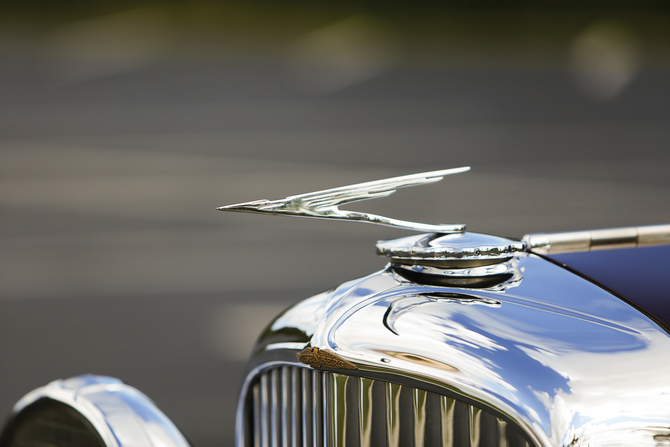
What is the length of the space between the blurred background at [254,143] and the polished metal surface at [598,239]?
395cm

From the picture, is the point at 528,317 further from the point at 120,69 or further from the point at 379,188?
the point at 120,69

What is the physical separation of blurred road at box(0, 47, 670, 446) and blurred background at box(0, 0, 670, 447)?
0.02 meters

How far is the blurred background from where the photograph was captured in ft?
17.1

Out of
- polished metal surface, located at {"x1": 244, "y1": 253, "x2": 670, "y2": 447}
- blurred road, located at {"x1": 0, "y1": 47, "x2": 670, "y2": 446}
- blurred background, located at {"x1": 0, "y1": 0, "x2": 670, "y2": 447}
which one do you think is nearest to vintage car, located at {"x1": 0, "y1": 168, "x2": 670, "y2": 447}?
polished metal surface, located at {"x1": 244, "y1": 253, "x2": 670, "y2": 447}

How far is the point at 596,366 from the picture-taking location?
2.22 ft

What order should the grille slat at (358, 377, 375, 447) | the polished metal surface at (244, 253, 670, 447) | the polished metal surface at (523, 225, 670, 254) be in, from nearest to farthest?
the polished metal surface at (244, 253, 670, 447) < the grille slat at (358, 377, 375, 447) < the polished metal surface at (523, 225, 670, 254)

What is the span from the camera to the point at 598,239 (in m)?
1.00

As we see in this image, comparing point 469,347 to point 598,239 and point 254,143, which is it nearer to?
A: point 598,239

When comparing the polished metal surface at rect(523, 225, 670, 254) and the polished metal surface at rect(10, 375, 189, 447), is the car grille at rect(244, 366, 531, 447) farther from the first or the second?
the polished metal surface at rect(523, 225, 670, 254)

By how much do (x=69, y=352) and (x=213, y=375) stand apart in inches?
47.8

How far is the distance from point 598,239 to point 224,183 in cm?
482

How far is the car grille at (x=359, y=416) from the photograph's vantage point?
28.1 inches

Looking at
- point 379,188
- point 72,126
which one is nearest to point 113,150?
point 72,126

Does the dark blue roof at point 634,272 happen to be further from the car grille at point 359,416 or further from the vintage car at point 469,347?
the car grille at point 359,416
